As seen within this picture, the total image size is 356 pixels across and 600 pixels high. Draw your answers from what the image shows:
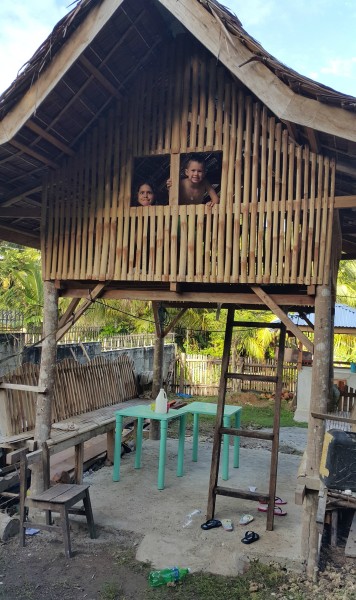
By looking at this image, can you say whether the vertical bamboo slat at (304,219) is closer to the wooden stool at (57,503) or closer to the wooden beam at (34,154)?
the wooden beam at (34,154)

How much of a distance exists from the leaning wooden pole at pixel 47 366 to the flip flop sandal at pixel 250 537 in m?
2.85

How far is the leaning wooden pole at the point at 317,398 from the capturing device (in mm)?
5219

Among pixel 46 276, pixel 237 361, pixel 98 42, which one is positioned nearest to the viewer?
pixel 98 42

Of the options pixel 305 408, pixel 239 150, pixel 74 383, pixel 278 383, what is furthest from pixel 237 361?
pixel 239 150

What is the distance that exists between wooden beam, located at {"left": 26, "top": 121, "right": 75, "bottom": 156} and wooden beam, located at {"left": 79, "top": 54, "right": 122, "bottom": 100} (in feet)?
2.91

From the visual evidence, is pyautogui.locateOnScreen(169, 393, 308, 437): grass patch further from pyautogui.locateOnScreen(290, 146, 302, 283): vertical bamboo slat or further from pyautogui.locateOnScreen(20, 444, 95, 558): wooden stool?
pyautogui.locateOnScreen(290, 146, 302, 283): vertical bamboo slat

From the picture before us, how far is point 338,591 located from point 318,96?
4733 millimetres

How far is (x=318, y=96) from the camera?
4.71 m

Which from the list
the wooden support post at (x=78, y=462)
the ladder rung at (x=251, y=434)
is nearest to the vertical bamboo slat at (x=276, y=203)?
the ladder rung at (x=251, y=434)

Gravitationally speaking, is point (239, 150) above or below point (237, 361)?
above

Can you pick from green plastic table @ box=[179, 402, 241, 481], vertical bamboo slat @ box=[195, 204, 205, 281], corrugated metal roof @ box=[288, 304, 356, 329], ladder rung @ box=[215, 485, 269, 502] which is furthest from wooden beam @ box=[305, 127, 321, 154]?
corrugated metal roof @ box=[288, 304, 356, 329]

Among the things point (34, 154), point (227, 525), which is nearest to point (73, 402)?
point (227, 525)

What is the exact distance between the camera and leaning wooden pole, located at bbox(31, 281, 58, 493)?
21.8 ft

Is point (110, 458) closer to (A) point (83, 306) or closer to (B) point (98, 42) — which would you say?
(A) point (83, 306)
